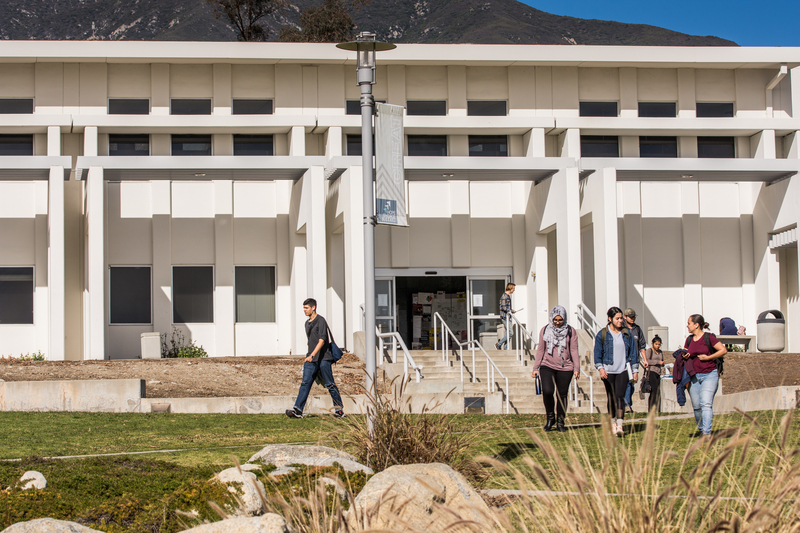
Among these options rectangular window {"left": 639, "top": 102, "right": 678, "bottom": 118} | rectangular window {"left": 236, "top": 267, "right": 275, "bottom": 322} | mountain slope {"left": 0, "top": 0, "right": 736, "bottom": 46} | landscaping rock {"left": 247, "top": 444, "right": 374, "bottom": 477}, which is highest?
mountain slope {"left": 0, "top": 0, "right": 736, "bottom": 46}

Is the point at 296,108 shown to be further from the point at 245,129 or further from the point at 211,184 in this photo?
the point at 211,184

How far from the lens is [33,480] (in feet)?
22.7

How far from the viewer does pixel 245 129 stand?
24.8 metres

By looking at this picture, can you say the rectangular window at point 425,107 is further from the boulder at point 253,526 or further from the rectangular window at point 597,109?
the boulder at point 253,526

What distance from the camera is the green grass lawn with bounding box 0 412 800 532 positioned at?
6.05 meters

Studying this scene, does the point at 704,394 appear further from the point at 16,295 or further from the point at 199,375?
the point at 16,295

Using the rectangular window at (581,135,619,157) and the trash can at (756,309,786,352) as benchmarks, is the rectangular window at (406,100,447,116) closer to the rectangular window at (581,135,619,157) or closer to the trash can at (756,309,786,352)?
the rectangular window at (581,135,619,157)

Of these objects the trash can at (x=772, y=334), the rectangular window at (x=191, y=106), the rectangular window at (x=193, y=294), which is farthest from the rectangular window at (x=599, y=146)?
the rectangular window at (x=193, y=294)

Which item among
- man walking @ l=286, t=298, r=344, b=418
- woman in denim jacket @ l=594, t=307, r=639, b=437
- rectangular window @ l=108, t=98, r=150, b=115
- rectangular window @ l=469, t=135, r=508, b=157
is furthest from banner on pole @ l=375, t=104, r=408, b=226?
rectangular window @ l=108, t=98, r=150, b=115

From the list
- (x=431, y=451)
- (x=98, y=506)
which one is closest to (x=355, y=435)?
(x=431, y=451)

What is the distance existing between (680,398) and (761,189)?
46.8ft

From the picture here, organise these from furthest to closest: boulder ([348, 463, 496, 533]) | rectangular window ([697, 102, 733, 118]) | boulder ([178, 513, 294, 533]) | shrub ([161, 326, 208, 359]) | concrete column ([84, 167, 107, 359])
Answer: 1. rectangular window ([697, 102, 733, 118])
2. shrub ([161, 326, 208, 359])
3. concrete column ([84, 167, 107, 359])
4. boulder ([348, 463, 496, 533])
5. boulder ([178, 513, 294, 533])

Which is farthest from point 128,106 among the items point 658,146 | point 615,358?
point 615,358

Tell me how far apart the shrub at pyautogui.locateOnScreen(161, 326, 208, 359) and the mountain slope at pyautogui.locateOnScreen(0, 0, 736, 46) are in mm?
139088
